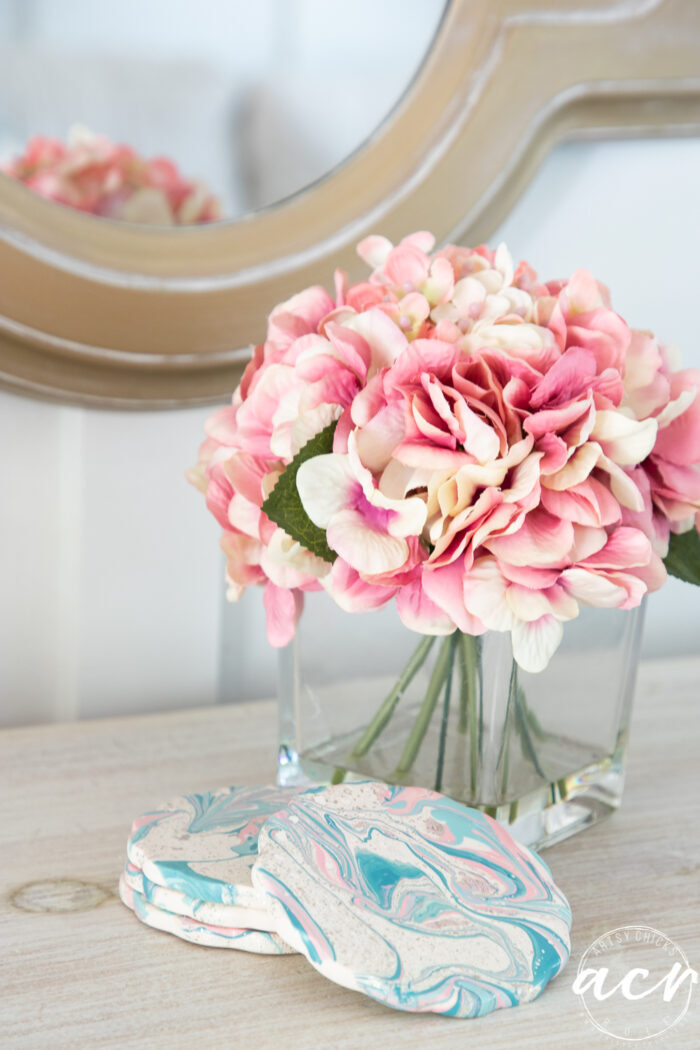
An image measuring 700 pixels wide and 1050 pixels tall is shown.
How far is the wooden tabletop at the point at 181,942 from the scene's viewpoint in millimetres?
360

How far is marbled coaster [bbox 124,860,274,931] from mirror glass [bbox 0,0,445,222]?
399 mm

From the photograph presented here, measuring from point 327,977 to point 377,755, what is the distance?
0.16 metres

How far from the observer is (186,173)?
621mm

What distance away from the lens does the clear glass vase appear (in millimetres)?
487

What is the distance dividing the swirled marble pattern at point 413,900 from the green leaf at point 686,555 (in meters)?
0.15

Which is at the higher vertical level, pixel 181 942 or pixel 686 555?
pixel 686 555

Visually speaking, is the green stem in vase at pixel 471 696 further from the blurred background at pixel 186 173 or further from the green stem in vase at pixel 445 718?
the blurred background at pixel 186 173

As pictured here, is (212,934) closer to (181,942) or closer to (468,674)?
(181,942)

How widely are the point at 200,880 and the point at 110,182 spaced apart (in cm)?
40

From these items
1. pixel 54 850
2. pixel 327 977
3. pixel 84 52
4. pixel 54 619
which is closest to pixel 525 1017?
pixel 327 977

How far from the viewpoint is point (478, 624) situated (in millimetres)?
413

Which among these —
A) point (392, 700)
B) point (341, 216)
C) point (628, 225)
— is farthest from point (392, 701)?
point (628, 225)

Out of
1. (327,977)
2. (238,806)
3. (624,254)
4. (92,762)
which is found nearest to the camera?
(327,977)

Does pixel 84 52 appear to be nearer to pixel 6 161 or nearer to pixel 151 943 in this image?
pixel 6 161
